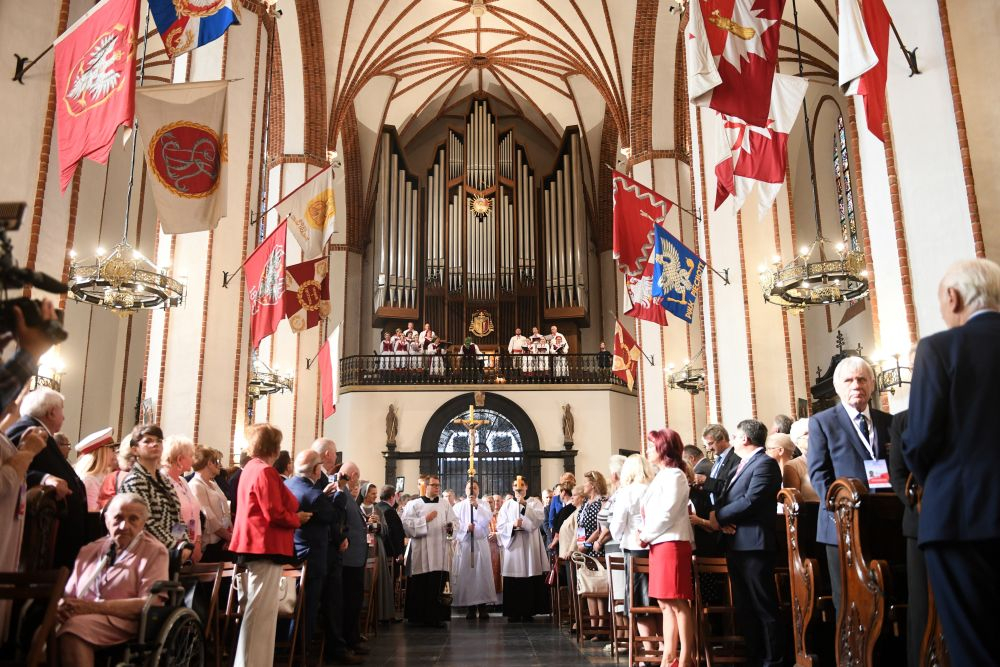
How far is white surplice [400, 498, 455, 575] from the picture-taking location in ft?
32.4

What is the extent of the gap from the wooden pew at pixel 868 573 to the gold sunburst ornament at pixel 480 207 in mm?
19621

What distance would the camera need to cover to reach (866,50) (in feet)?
20.7

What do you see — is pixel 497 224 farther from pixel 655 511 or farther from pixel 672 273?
pixel 655 511

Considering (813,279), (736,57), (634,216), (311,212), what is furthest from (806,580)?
(311,212)

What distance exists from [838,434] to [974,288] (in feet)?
5.48

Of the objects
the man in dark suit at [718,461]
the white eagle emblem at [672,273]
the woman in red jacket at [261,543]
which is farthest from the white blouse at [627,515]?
the white eagle emblem at [672,273]

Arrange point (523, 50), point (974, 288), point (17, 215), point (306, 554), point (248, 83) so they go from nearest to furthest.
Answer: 1. point (17, 215)
2. point (974, 288)
3. point (306, 554)
4. point (248, 83)
5. point (523, 50)

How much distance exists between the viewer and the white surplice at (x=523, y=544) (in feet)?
34.8

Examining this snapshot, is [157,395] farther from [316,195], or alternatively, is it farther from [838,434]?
[838,434]

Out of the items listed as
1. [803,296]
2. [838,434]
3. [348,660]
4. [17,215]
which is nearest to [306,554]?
[348,660]

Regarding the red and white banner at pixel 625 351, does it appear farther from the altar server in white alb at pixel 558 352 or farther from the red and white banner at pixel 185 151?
the red and white banner at pixel 185 151

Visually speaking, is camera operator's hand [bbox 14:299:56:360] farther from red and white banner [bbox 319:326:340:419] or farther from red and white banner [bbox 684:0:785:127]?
→ red and white banner [bbox 319:326:340:419]

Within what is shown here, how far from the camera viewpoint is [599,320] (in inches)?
924

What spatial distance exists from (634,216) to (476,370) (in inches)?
395
